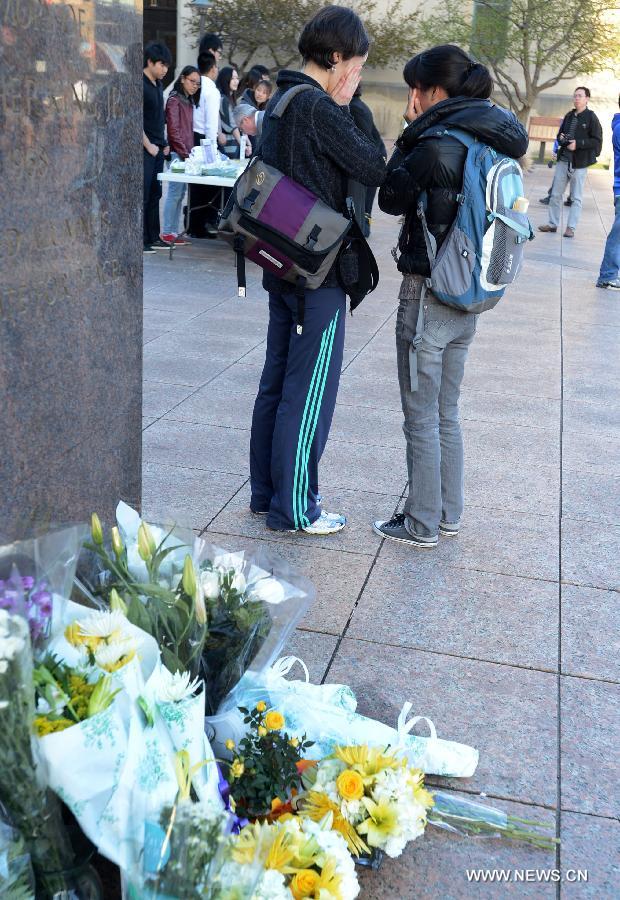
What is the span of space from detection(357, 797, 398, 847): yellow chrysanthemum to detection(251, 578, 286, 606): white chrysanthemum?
1.83 ft

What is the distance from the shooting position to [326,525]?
4527 millimetres

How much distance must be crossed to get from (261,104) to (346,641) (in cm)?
1132

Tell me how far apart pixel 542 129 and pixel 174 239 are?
72.0 feet

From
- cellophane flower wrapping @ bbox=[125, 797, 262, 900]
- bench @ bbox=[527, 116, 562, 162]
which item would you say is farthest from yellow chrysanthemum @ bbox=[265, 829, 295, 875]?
bench @ bbox=[527, 116, 562, 162]

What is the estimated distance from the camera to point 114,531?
8.81ft

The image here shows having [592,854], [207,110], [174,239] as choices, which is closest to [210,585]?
[592,854]

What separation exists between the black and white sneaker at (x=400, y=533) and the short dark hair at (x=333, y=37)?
75.5 inches

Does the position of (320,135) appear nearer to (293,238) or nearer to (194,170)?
(293,238)

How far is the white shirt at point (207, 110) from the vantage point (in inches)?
483

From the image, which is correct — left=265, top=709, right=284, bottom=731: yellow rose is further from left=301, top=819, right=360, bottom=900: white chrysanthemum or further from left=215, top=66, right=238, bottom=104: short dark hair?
left=215, top=66, right=238, bottom=104: short dark hair

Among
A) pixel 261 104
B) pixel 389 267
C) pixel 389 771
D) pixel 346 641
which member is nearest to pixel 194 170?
pixel 389 267

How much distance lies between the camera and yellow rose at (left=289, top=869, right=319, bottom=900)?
2209 millimetres

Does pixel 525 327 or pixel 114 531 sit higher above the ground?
pixel 114 531

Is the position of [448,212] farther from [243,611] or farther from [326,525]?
[243,611]
